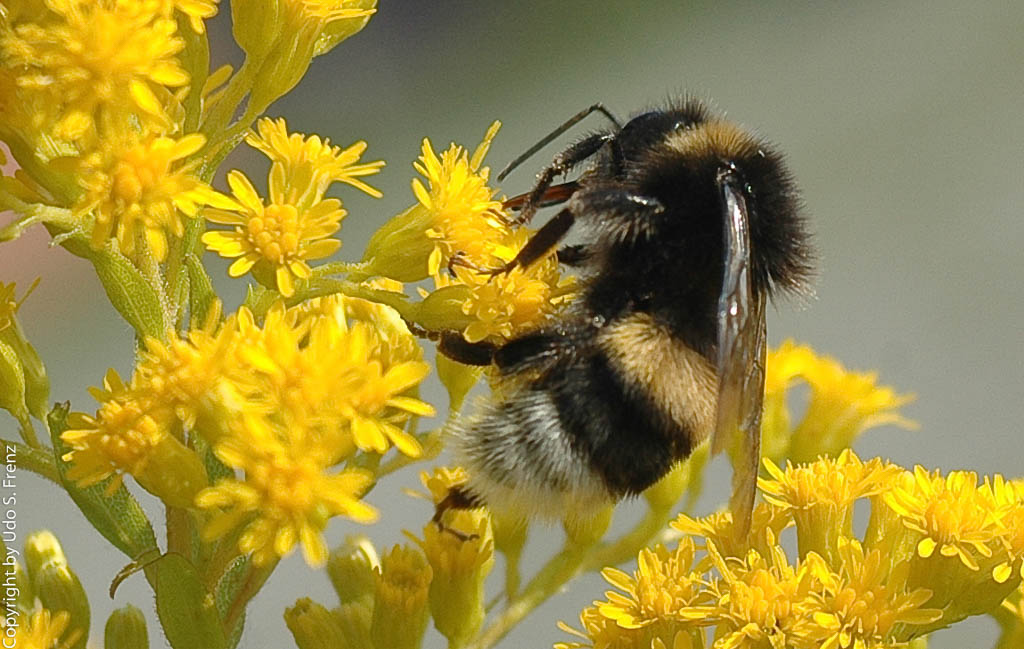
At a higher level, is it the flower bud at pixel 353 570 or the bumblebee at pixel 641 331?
the bumblebee at pixel 641 331

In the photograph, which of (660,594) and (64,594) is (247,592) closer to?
(64,594)

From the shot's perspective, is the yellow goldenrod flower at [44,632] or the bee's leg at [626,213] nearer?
the yellow goldenrod flower at [44,632]

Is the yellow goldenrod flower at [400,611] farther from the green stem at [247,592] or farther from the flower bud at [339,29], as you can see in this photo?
the flower bud at [339,29]

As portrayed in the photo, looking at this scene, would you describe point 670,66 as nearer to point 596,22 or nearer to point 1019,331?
point 596,22

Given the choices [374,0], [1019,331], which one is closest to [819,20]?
[1019,331]

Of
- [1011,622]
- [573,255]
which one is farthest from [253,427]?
[1011,622]

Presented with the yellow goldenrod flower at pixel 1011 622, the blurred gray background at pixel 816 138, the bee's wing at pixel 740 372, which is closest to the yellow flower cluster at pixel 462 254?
the bee's wing at pixel 740 372
